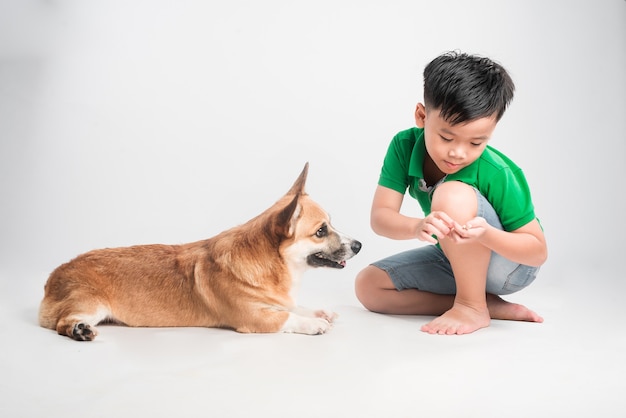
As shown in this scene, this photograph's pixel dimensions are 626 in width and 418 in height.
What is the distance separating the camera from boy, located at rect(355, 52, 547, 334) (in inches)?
84.6

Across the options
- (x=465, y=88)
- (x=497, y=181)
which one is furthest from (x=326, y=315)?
(x=465, y=88)

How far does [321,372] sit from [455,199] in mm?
697

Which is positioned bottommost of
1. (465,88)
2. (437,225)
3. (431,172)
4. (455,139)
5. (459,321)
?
(459,321)

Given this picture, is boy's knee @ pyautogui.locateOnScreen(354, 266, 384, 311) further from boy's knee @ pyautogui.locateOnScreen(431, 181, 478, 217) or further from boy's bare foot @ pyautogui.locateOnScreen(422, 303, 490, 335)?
boy's knee @ pyautogui.locateOnScreen(431, 181, 478, 217)

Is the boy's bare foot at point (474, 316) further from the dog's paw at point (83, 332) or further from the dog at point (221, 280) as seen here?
the dog's paw at point (83, 332)

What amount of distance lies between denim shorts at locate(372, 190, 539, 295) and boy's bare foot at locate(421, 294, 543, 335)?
0.05 meters

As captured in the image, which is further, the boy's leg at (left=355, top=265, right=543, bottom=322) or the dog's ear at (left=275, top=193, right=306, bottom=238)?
the boy's leg at (left=355, top=265, right=543, bottom=322)

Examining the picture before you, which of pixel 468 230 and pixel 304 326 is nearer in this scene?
pixel 468 230

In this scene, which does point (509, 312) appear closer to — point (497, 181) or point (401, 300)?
point (401, 300)

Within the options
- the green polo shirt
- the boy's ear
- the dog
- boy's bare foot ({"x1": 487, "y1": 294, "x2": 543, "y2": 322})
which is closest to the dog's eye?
the dog

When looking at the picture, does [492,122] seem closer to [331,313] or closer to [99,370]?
[331,313]

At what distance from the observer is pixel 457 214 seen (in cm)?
221

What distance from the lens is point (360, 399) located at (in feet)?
5.48

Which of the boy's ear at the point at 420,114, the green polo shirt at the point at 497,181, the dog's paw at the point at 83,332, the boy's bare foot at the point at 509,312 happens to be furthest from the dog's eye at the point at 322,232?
the dog's paw at the point at 83,332
